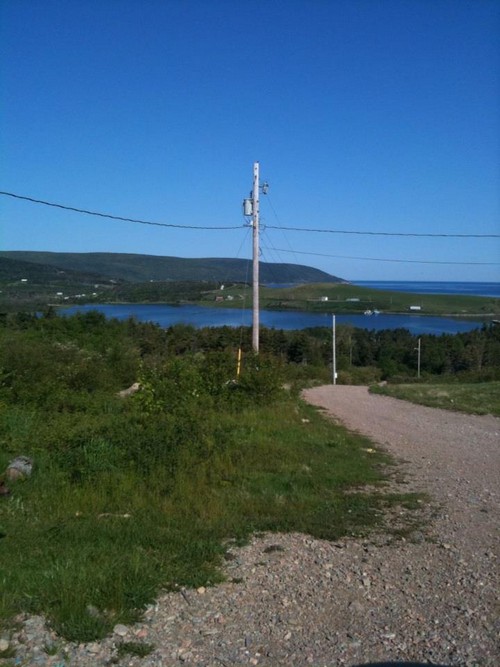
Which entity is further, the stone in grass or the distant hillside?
the distant hillside

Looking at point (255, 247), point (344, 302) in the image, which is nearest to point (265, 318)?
point (344, 302)

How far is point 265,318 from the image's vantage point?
35562mm

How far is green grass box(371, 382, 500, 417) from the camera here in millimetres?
16953

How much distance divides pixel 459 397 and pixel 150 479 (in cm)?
1400

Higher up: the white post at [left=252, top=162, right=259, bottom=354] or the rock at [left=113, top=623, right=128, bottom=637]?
the white post at [left=252, top=162, right=259, bottom=354]

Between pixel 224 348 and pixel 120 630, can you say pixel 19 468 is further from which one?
pixel 224 348

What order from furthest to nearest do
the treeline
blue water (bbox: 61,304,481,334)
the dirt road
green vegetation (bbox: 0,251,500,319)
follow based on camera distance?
Answer: blue water (bbox: 61,304,481,334)
green vegetation (bbox: 0,251,500,319)
the treeline
the dirt road

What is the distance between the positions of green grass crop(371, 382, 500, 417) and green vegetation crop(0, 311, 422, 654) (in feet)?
15.6

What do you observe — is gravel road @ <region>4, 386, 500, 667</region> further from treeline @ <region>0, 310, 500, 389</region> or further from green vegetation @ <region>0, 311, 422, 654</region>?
treeline @ <region>0, 310, 500, 389</region>

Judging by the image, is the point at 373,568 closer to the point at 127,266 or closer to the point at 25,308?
the point at 25,308

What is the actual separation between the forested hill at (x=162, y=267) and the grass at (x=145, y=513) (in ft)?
71.8

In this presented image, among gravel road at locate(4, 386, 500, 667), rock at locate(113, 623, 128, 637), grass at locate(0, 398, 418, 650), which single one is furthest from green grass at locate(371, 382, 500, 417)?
rock at locate(113, 623, 128, 637)

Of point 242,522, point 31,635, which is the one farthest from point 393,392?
point 31,635

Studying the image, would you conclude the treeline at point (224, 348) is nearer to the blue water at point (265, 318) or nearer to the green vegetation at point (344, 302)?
the blue water at point (265, 318)
